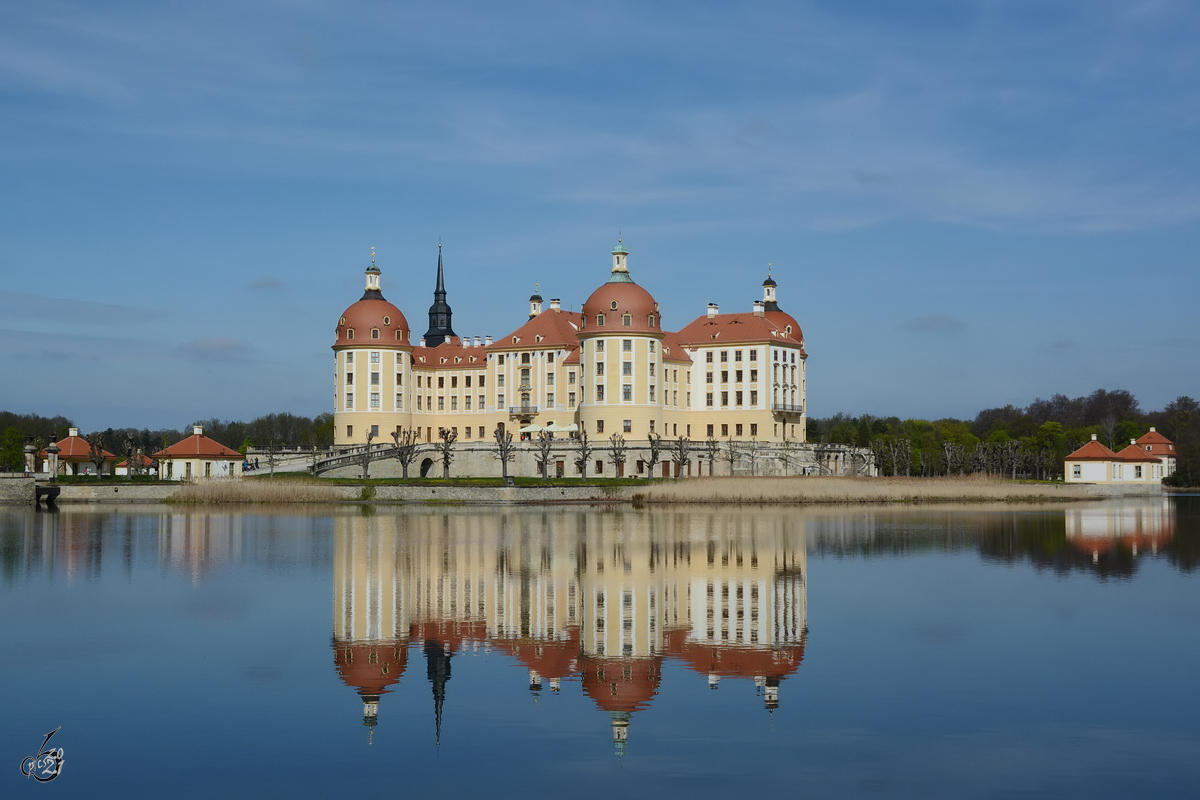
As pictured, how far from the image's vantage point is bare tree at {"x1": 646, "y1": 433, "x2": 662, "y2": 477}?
2618 inches

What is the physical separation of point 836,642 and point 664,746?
599 centimetres

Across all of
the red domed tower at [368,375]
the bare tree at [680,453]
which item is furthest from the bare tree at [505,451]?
the red domed tower at [368,375]

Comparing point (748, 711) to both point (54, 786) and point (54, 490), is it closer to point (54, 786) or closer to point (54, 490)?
point (54, 786)

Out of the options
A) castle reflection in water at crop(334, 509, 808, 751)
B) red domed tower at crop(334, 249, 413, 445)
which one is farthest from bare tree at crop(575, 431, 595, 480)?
castle reflection in water at crop(334, 509, 808, 751)

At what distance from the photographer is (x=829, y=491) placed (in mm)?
53656

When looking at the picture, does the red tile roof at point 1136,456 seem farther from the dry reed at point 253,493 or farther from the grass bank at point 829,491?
the dry reed at point 253,493

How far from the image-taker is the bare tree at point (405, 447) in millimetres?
65838

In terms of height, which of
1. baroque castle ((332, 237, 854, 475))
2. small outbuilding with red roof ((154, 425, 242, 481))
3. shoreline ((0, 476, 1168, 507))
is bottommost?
shoreline ((0, 476, 1168, 507))

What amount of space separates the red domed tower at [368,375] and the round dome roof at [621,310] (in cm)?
1372

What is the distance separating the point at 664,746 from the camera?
38.1ft

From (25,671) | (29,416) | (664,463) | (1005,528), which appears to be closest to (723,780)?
(25,671)

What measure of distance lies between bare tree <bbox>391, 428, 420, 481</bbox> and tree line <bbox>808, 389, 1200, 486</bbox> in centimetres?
2658

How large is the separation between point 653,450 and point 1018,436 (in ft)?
172

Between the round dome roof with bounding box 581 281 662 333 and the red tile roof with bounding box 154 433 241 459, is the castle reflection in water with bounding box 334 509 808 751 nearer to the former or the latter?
the red tile roof with bounding box 154 433 241 459
